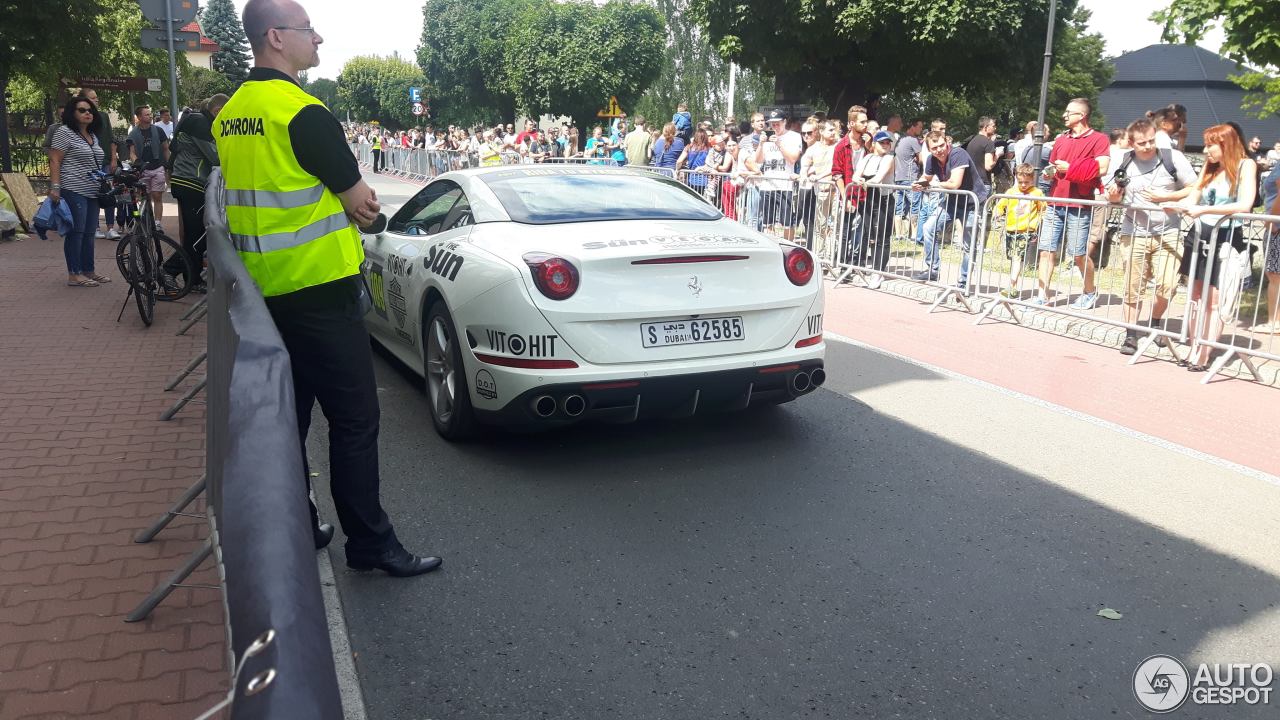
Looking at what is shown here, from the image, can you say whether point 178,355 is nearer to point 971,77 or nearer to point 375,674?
point 375,674

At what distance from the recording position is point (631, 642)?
12.0 ft

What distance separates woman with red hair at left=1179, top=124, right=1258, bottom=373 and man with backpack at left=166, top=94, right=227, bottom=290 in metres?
8.27

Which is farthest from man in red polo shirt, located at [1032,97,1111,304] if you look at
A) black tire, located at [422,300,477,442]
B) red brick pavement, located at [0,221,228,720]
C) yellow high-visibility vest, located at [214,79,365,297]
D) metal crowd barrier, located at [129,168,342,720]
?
metal crowd barrier, located at [129,168,342,720]

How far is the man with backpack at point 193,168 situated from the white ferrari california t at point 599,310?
4.38 m

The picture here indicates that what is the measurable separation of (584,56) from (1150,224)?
5923 centimetres

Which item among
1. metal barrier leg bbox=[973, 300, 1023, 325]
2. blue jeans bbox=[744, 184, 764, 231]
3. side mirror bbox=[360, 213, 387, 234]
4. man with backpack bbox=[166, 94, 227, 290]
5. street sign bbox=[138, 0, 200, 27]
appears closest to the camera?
side mirror bbox=[360, 213, 387, 234]

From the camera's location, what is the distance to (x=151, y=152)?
14.8 metres

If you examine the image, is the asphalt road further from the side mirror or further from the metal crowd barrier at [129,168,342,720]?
the side mirror

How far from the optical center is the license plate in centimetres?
533

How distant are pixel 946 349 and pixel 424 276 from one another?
485cm

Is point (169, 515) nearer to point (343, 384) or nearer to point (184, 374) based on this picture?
point (343, 384)

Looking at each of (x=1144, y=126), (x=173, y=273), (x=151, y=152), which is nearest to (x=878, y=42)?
(x=151, y=152)

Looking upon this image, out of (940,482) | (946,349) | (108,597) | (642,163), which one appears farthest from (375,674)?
(642,163)

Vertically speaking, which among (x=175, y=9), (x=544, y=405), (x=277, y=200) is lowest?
(x=544, y=405)
